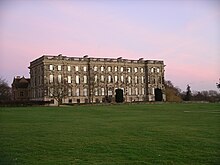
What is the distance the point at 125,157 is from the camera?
990 centimetres

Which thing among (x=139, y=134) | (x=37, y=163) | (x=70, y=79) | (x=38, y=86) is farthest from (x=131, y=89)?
(x=37, y=163)

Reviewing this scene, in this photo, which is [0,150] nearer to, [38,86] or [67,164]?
[67,164]

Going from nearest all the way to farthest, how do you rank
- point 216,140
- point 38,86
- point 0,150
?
point 0,150, point 216,140, point 38,86

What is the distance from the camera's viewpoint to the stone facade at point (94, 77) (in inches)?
3204

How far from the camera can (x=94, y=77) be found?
87.6m

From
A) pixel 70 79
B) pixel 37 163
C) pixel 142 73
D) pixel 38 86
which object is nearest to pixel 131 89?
pixel 142 73

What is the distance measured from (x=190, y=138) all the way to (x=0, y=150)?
24.6 ft

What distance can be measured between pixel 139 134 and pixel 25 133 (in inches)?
205

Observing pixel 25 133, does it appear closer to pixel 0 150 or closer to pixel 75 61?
pixel 0 150

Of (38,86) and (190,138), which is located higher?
(38,86)

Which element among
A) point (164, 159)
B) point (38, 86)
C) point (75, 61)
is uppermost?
point (75, 61)

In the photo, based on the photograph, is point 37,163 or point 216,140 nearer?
point 37,163

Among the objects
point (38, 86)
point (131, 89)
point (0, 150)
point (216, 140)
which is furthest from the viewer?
point (131, 89)

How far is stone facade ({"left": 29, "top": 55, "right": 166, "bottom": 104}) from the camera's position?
81375mm
